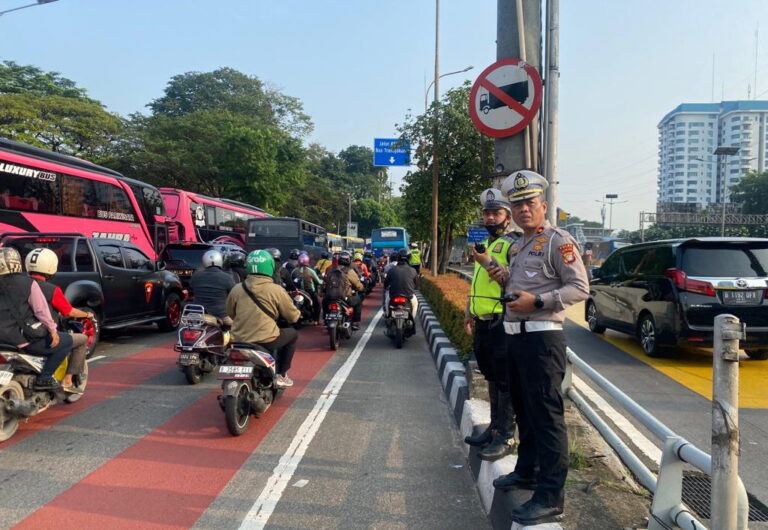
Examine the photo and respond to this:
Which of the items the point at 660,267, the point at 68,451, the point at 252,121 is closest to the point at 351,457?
the point at 68,451

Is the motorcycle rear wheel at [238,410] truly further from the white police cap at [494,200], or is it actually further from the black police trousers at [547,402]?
the black police trousers at [547,402]

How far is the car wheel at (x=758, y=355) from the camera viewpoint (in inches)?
303

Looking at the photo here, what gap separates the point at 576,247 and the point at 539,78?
224 centimetres

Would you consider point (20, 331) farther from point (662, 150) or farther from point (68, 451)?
point (662, 150)

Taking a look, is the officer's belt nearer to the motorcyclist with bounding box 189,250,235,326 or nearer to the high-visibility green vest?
the high-visibility green vest

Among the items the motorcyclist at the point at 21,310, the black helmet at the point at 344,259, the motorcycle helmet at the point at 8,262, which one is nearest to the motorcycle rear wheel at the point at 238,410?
the motorcyclist at the point at 21,310

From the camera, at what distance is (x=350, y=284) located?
9.35 m

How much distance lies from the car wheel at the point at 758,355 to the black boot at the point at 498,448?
589 centimetres

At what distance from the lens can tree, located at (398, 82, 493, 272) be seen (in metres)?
17.0

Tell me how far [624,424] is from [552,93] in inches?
119

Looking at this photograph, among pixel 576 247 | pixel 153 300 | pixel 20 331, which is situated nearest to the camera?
pixel 576 247

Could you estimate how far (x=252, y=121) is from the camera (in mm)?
42688

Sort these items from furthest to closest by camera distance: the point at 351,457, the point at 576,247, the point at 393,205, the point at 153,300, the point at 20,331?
the point at 393,205
the point at 153,300
the point at 20,331
the point at 351,457
the point at 576,247

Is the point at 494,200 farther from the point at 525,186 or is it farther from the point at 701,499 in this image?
the point at 701,499
